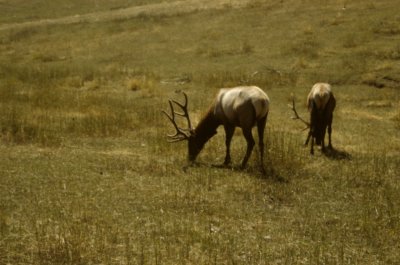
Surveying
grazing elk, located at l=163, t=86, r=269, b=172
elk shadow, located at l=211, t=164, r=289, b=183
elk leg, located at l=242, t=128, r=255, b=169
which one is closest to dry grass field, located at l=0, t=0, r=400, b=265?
elk shadow, located at l=211, t=164, r=289, b=183

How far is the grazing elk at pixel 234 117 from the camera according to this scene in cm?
1109

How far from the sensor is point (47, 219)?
8.02 metres

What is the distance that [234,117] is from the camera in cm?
1152

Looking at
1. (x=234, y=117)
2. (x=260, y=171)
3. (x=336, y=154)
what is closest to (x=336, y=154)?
(x=336, y=154)

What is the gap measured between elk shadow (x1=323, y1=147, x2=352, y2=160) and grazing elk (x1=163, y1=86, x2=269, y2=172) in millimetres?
2456

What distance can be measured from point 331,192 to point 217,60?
18.6 m

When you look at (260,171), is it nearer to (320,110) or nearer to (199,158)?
(199,158)

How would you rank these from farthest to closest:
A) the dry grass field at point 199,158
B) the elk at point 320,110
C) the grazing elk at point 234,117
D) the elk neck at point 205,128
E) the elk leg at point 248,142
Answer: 1. the elk at point 320,110
2. the elk neck at point 205,128
3. the elk leg at point 248,142
4. the grazing elk at point 234,117
5. the dry grass field at point 199,158

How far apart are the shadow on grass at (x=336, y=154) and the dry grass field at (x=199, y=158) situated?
15cm

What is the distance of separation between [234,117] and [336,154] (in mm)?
3170

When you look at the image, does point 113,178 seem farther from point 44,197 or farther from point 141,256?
point 141,256

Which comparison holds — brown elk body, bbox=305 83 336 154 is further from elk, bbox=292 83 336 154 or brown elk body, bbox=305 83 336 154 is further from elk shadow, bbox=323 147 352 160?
elk shadow, bbox=323 147 352 160

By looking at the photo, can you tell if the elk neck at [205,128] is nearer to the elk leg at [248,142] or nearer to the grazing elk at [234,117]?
the grazing elk at [234,117]

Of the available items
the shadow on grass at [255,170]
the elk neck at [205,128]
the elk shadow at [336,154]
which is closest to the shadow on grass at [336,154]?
the elk shadow at [336,154]
